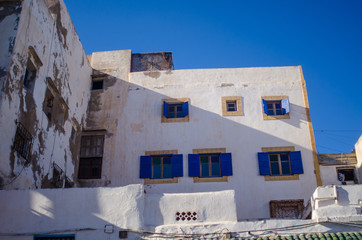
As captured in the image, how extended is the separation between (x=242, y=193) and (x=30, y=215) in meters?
9.38

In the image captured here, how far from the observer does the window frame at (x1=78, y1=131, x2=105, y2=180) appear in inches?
786

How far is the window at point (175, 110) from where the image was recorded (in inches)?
811

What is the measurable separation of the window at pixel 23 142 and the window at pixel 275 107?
34.9ft

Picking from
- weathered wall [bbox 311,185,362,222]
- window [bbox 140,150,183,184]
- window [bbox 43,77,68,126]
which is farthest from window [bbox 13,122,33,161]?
weathered wall [bbox 311,185,362,222]

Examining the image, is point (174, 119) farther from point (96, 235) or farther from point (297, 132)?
point (96, 235)

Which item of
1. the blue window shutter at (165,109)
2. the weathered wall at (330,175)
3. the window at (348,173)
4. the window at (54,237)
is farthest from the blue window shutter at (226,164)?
the window at (54,237)

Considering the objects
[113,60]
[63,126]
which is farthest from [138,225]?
[113,60]

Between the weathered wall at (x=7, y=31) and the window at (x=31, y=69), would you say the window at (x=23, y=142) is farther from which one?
the window at (x=31, y=69)

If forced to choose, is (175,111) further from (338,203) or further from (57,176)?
(338,203)

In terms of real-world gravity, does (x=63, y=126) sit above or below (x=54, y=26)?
below

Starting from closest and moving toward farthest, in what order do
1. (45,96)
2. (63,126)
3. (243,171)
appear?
(45,96), (63,126), (243,171)

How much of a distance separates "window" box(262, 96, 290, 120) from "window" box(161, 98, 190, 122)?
11.8 feet

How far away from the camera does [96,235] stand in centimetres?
1216

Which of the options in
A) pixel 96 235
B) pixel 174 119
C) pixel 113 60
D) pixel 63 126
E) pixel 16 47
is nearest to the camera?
pixel 96 235
